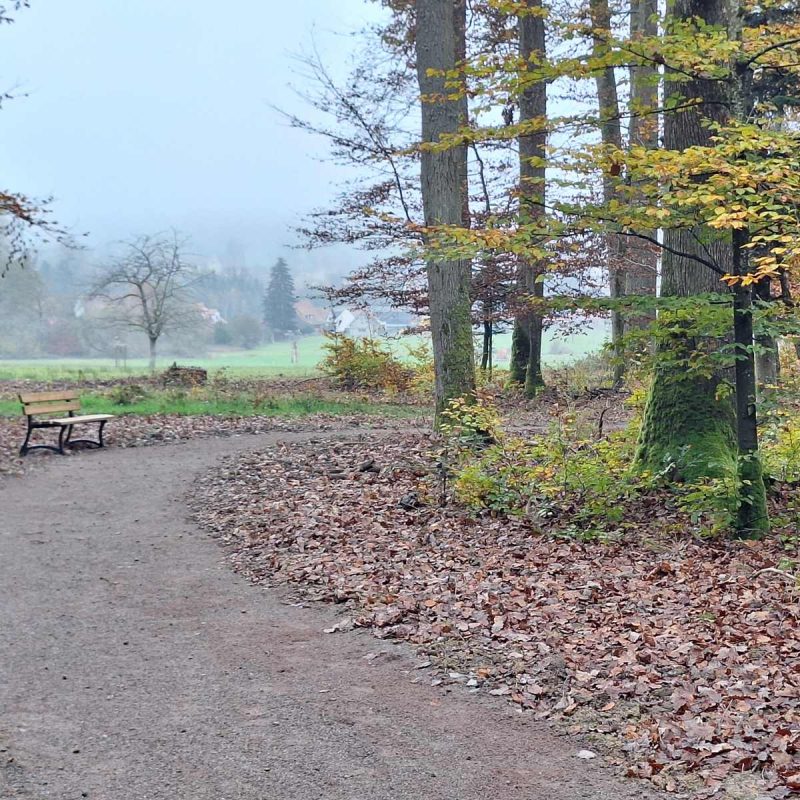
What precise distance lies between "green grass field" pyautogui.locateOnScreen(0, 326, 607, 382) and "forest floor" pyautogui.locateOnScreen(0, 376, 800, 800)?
7578 millimetres

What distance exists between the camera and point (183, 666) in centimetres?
504

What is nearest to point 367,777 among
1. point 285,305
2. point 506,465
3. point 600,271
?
point 506,465

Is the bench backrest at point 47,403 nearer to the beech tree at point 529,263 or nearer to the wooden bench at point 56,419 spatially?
the wooden bench at point 56,419

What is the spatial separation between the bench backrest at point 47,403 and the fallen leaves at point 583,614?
4.64m

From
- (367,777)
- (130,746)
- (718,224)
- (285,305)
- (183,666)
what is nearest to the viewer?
(367,777)

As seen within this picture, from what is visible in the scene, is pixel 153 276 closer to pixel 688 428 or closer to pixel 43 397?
pixel 43 397

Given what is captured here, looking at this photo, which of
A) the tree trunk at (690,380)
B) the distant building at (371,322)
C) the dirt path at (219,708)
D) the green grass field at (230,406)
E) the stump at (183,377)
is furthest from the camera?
the stump at (183,377)

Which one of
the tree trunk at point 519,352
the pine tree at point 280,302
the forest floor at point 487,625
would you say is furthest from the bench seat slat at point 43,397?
the pine tree at point 280,302

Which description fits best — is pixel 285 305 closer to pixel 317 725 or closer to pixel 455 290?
pixel 455 290

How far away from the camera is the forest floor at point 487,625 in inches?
148

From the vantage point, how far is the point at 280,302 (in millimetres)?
43719

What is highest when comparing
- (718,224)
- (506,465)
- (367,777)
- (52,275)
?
(52,275)

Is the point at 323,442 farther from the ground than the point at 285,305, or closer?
closer

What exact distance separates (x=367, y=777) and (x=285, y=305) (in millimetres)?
41013
